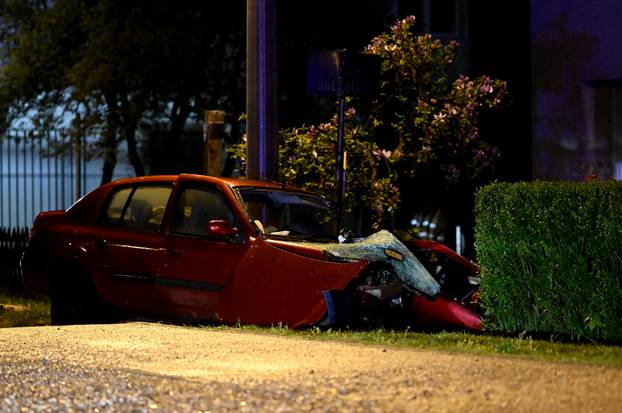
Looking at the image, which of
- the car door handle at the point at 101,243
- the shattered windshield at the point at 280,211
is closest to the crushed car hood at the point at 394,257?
the shattered windshield at the point at 280,211

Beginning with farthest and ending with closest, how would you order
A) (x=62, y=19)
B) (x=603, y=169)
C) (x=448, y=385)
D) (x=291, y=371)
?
1. (x=62, y=19)
2. (x=603, y=169)
3. (x=291, y=371)
4. (x=448, y=385)

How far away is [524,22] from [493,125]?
1809mm

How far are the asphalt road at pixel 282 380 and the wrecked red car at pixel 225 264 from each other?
1320 millimetres

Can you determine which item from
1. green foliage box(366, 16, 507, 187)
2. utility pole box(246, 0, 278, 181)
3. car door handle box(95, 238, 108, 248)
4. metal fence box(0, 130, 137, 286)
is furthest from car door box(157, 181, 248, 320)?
metal fence box(0, 130, 137, 286)

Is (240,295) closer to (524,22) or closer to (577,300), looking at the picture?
(577,300)

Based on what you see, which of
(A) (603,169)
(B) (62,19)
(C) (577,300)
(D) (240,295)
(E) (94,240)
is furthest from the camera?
(B) (62,19)

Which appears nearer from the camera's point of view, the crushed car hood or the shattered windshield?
the crushed car hood

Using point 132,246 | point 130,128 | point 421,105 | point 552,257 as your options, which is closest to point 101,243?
point 132,246

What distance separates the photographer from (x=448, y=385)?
8148mm

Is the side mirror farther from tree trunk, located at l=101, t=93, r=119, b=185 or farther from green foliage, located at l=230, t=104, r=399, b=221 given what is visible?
tree trunk, located at l=101, t=93, r=119, b=185

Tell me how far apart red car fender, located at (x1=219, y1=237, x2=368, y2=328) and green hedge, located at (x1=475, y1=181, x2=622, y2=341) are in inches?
45.7

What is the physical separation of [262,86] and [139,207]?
175 cm

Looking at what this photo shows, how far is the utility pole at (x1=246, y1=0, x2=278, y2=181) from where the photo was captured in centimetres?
1394

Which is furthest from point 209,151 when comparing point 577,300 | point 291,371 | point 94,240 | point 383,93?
point 291,371
